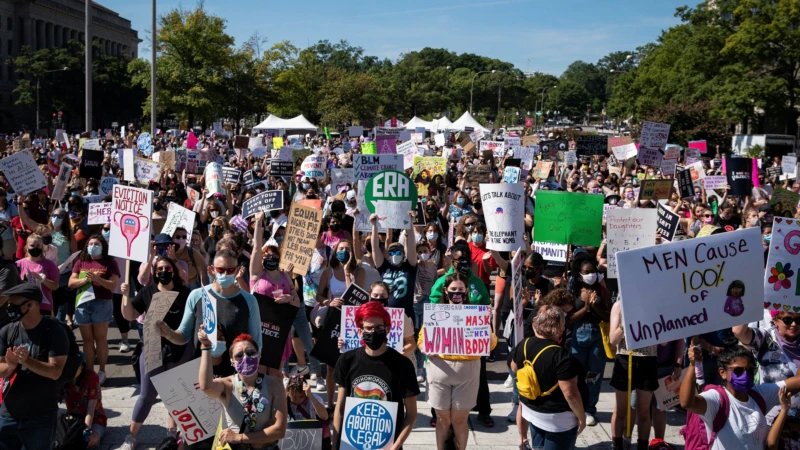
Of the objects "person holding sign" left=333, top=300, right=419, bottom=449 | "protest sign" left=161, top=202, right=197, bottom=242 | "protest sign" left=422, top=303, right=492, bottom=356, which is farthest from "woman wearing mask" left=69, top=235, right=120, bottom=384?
"person holding sign" left=333, top=300, right=419, bottom=449

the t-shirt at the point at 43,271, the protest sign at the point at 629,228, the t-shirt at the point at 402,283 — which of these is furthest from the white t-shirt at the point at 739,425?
the t-shirt at the point at 43,271

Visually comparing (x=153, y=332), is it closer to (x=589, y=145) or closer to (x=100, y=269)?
(x=100, y=269)

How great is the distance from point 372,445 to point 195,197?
895cm

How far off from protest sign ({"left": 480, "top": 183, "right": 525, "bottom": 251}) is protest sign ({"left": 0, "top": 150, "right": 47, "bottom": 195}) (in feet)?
24.6

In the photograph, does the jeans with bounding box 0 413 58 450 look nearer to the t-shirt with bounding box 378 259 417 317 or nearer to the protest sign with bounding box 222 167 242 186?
the t-shirt with bounding box 378 259 417 317

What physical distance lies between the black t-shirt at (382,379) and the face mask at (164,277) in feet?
6.83

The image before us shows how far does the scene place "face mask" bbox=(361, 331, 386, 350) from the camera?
5020 mm

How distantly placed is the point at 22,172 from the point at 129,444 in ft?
23.6

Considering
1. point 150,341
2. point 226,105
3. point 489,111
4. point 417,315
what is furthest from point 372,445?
point 489,111

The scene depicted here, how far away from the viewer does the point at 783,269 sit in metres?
6.73

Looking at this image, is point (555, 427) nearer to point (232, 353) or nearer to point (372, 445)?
point (372, 445)

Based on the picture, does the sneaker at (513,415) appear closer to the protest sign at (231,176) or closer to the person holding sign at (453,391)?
the person holding sign at (453,391)

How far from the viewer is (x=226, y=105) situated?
156 feet

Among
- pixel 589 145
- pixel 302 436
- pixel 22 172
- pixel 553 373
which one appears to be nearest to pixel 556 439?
pixel 553 373
